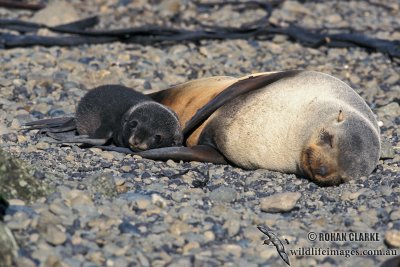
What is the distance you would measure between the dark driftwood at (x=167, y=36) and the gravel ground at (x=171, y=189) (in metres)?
0.10

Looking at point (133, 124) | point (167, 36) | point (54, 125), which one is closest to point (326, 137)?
point (133, 124)

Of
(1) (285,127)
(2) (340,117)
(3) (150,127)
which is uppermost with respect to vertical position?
(2) (340,117)

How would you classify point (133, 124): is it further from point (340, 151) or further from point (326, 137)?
point (340, 151)

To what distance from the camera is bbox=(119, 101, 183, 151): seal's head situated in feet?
22.8

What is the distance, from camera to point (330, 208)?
5723mm

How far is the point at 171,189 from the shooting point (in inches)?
229

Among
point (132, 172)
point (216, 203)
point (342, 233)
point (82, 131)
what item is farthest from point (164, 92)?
point (342, 233)

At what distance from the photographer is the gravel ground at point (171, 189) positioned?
4793 millimetres

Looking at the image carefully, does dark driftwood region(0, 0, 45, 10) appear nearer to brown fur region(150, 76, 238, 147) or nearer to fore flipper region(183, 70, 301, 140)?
brown fur region(150, 76, 238, 147)

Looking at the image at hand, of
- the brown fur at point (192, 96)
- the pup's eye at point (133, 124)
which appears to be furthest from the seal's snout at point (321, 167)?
the pup's eye at point (133, 124)

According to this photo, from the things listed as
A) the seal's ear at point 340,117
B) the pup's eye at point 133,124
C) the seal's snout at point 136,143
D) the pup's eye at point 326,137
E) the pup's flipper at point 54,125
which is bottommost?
the pup's flipper at point 54,125

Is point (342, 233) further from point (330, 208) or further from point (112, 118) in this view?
point (112, 118)

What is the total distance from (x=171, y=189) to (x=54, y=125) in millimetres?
1953

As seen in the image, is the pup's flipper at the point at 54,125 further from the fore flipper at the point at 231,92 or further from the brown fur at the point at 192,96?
the fore flipper at the point at 231,92
